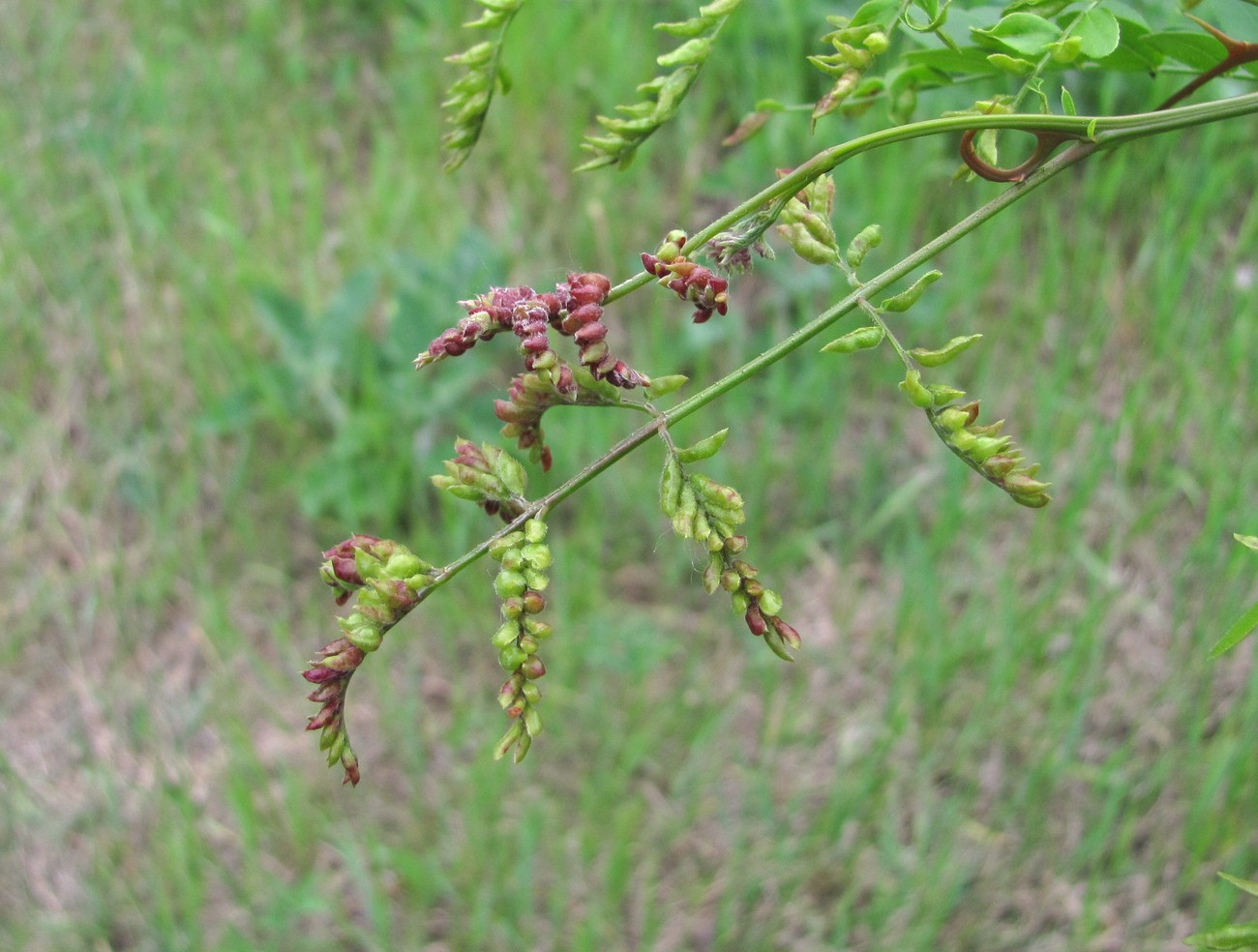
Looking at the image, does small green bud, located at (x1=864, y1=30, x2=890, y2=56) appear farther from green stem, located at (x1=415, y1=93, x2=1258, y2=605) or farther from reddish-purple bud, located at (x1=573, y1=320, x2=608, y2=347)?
reddish-purple bud, located at (x1=573, y1=320, x2=608, y2=347)

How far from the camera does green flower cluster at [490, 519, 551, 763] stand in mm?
647

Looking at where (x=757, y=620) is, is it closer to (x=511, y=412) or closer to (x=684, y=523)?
(x=684, y=523)

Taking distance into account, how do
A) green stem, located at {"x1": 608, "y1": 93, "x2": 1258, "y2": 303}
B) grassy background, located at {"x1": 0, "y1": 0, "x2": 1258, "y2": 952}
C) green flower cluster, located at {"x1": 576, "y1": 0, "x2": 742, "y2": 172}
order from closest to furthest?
green stem, located at {"x1": 608, "y1": 93, "x2": 1258, "y2": 303}
green flower cluster, located at {"x1": 576, "y1": 0, "x2": 742, "y2": 172}
grassy background, located at {"x1": 0, "y1": 0, "x2": 1258, "y2": 952}

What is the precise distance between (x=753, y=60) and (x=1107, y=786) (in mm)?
1758

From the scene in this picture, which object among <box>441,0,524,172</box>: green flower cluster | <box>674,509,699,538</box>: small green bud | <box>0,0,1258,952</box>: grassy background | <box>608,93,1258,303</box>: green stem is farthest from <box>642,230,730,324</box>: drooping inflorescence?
<box>0,0,1258,952</box>: grassy background

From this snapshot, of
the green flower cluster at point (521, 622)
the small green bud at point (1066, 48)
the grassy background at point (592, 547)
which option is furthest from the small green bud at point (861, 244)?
the grassy background at point (592, 547)

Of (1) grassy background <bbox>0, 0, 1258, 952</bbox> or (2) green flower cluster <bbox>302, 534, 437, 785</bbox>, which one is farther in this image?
(1) grassy background <bbox>0, 0, 1258, 952</bbox>

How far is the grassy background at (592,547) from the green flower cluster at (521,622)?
59.5 inches

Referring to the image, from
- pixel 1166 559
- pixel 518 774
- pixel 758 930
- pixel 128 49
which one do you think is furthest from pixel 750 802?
pixel 128 49

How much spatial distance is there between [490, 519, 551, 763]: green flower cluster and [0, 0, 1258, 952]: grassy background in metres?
1.51

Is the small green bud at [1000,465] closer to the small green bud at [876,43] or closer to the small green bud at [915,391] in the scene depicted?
the small green bud at [915,391]

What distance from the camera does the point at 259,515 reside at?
2660mm

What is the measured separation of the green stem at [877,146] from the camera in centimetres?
62

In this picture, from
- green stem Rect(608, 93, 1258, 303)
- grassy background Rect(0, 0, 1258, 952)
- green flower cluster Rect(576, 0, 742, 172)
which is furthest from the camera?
grassy background Rect(0, 0, 1258, 952)
